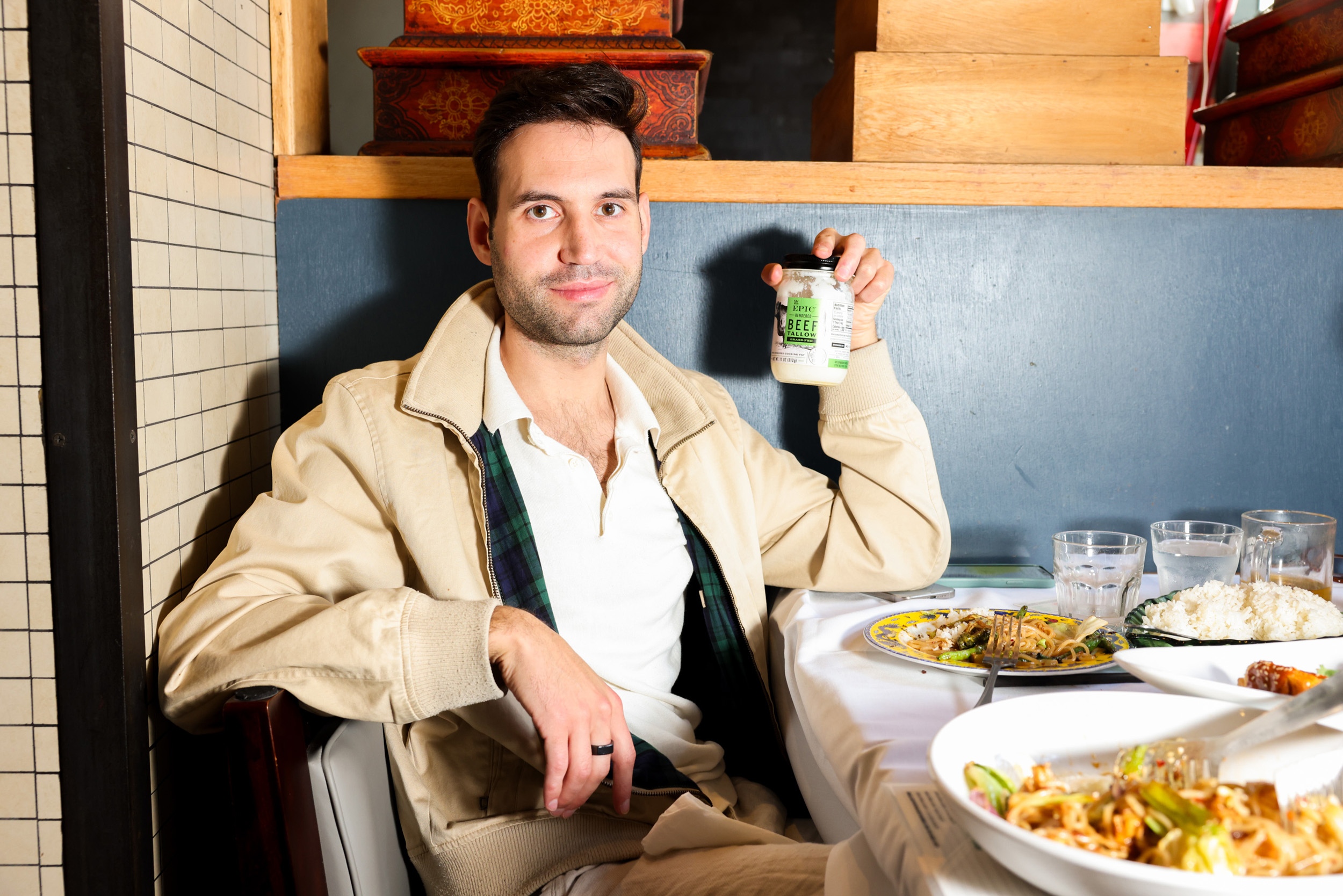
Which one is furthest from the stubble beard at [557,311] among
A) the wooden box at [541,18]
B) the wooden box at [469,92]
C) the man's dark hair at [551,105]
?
the wooden box at [541,18]

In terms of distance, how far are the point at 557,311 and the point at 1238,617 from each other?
0.80m

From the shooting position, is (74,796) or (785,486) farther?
(785,486)

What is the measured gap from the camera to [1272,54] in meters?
1.71

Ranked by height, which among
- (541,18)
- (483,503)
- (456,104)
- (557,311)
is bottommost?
(483,503)

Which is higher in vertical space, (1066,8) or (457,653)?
(1066,8)

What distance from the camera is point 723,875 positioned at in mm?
899

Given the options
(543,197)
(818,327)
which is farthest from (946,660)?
(543,197)

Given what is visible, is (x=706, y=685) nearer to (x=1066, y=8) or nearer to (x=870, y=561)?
(x=870, y=561)

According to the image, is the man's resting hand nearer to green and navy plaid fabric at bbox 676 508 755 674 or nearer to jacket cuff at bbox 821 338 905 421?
green and navy plaid fabric at bbox 676 508 755 674

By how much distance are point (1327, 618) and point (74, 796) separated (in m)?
1.20

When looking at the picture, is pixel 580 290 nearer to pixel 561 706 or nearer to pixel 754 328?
pixel 754 328

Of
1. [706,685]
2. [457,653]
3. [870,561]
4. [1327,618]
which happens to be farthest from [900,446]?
[457,653]

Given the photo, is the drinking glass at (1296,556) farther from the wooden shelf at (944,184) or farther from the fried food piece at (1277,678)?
the wooden shelf at (944,184)

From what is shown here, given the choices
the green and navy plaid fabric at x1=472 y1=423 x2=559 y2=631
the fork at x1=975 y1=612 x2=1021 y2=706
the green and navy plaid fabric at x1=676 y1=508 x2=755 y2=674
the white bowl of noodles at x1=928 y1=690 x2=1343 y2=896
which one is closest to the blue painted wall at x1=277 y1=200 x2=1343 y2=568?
the green and navy plaid fabric at x1=676 y1=508 x2=755 y2=674
